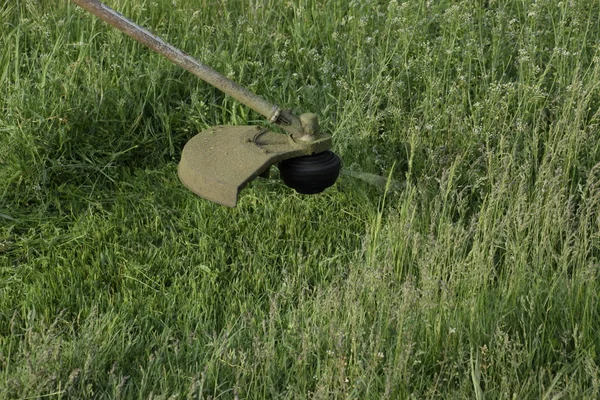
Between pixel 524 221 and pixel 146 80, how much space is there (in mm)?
1862

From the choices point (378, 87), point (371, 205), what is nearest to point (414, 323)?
point (371, 205)

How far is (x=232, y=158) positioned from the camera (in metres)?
3.37

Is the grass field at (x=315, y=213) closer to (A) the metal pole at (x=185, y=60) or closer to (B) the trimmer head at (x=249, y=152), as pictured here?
(B) the trimmer head at (x=249, y=152)

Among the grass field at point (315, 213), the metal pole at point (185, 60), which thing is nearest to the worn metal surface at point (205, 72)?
→ the metal pole at point (185, 60)

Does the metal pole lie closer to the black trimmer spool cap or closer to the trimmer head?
the trimmer head

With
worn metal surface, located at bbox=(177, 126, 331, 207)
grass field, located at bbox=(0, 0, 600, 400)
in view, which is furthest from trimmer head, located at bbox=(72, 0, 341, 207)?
grass field, located at bbox=(0, 0, 600, 400)

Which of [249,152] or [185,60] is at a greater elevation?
[185,60]

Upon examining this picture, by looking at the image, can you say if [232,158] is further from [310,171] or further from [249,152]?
[310,171]

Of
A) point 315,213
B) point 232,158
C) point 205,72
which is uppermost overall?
point 205,72

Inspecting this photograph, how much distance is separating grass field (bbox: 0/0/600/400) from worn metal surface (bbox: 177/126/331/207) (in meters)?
0.36

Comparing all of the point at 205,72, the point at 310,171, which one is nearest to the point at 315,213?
the point at 310,171

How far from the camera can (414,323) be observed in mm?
3029

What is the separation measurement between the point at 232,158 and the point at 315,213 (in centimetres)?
62

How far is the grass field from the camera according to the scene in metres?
2.98
